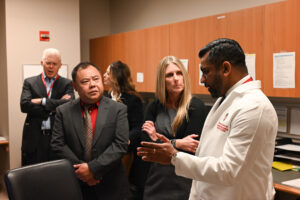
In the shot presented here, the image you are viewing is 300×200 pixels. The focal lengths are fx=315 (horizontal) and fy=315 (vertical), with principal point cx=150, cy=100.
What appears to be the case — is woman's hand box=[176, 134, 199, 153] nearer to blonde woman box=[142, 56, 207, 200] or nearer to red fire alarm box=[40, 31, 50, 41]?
blonde woman box=[142, 56, 207, 200]

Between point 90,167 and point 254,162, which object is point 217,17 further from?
point 254,162

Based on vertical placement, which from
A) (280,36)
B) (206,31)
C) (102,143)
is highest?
(206,31)

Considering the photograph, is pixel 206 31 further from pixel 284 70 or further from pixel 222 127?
pixel 222 127

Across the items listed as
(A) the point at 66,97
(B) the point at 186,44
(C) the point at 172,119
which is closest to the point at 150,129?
(C) the point at 172,119

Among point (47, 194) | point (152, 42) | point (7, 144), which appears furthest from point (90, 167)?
point (7, 144)

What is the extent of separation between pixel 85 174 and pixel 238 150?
118 cm

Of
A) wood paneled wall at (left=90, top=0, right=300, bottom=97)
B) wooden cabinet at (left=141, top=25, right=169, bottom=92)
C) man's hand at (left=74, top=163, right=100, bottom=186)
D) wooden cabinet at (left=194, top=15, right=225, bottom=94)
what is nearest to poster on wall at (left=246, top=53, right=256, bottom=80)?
wood paneled wall at (left=90, top=0, right=300, bottom=97)

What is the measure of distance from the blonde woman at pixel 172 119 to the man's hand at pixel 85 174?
0.42 meters

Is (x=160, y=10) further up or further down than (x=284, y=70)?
further up

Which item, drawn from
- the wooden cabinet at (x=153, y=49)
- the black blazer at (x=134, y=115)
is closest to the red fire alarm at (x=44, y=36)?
the wooden cabinet at (x=153, y=49)

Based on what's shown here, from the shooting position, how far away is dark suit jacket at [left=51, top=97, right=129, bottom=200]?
81.3 inches

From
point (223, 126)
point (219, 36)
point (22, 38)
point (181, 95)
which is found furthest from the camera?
point (22, 38)

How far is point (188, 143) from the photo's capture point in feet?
6.31

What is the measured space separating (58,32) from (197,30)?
6.98 ft
